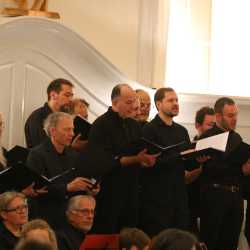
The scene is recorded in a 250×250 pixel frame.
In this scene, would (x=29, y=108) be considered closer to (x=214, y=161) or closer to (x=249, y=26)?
(x=214, y=161)

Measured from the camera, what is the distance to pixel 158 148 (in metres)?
5.88

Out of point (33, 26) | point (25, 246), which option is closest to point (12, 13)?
point (33, 26)

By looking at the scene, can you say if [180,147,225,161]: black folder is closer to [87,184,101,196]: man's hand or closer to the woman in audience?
[87,184,101,196]: man's hand

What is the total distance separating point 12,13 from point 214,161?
2.73m

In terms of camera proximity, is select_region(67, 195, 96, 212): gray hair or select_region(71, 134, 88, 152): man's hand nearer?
select_region(67, 195, 96, 212): gray hair

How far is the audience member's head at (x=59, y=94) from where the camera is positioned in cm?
663

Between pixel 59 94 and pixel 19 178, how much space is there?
1.47 m

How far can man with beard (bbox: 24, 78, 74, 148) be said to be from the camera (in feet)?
21.8

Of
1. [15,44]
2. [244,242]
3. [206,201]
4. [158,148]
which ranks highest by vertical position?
[15,44]

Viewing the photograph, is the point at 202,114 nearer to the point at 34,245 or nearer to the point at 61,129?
the point at 61,129

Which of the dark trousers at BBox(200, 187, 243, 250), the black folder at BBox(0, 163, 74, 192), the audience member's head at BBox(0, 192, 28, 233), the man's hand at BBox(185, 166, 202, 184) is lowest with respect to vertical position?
the dark trousers at BBox(200, 187, 243, 250)

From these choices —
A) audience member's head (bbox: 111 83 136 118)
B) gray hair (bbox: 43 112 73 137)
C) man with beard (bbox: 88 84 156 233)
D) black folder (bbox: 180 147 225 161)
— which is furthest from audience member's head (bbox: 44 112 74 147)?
black folder (bbox: 180 147 225 161)

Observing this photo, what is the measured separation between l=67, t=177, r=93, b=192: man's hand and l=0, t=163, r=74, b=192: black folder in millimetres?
223

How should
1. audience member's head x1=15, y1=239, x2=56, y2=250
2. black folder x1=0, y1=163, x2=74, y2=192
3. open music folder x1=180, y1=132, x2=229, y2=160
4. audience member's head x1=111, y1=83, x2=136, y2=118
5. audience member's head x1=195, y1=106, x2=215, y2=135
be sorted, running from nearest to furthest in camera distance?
audience member's head x1=15, y1=239, x2=56, y2=250
black folder x1=0, y1=163, x2=74, y2=192
open music folder x1=180, y1=132, x2=229, y2=160
audience member's head x1=111, y1=83, x2=136, y2=118
audience member's head x1=195, y1=106, x2=215, y2=135
